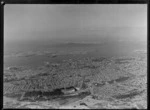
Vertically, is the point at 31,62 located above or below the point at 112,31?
below

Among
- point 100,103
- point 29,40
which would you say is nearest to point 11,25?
point 29,40

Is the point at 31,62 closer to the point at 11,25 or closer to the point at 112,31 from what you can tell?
the point at 11,25

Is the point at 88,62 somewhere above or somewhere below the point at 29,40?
below

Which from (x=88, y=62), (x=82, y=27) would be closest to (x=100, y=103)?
(x=88, y=62)

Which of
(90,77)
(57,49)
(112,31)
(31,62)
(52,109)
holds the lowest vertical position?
(52,109)

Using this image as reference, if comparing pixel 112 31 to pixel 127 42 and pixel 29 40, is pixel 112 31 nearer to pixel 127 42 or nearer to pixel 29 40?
pixel 127 42

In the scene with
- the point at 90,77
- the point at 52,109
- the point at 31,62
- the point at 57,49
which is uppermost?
the point at 57,49
